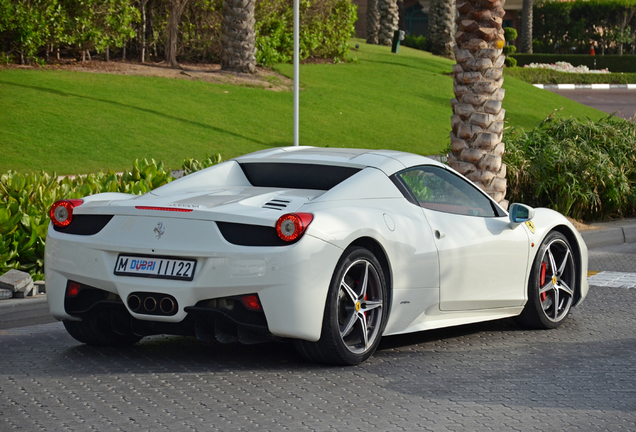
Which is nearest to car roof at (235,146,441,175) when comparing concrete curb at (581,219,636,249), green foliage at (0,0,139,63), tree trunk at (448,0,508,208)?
tree trunk at (448,0,508,208)

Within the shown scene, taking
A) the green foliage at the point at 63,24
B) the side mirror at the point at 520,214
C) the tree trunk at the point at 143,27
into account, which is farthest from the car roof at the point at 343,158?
the tree trunk at the point at 143,27

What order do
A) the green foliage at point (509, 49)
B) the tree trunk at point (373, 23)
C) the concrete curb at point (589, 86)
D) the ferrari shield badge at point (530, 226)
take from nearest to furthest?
1. the ferrari shield badge at point (530, 226)
2. the tree trunk at point (373, 23)
3. the concrete curb at point (589, 86)
4. the green foliage at point (509, 49)

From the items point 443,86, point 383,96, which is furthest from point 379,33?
point 383,96

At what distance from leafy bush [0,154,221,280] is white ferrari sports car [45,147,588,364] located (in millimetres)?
2194

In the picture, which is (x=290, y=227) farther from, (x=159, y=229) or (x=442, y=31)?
(x=442, y=31)

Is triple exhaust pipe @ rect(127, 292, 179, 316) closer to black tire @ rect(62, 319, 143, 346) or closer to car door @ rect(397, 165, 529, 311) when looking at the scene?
black tire @ rect(62, 319, 143, 346)

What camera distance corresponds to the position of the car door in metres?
6.10

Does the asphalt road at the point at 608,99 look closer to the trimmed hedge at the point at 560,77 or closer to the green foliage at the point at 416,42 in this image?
the trimmed hedge at the point at 560,77

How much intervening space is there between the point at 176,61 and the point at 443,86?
909 cm

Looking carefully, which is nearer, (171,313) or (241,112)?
(171,313)

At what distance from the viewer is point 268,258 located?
5012 millimetres

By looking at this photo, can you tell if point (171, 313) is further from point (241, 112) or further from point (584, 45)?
point (584, 45)

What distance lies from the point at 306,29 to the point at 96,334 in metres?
24.9

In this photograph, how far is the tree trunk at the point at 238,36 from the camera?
79.5 feet
